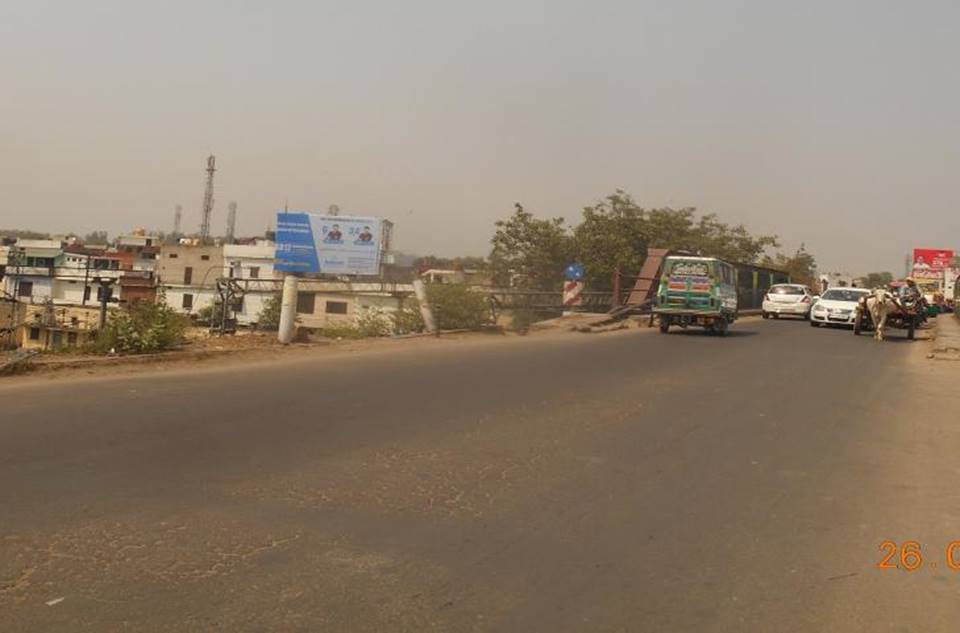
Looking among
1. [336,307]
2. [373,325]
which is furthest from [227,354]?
[336,307]

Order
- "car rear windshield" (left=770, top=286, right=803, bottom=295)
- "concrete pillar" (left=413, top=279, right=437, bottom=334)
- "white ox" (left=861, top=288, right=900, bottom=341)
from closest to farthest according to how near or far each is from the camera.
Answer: "concrete pillar" (left=413, top=279, right=437, bottom=334) → "white ox" (left=861, top=288, right=900, bottom=341) → "car rear windshield" (left=770, top=286, right=803, bottom=295)

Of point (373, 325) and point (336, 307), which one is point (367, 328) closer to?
point (373, 325)

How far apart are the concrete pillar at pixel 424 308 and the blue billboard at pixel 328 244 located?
31001mm

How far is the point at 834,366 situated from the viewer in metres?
14.9

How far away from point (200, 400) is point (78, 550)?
464cm

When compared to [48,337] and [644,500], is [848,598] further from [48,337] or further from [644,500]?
[48,337]

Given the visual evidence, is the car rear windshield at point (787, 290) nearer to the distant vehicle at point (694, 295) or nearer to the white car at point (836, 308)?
the white car at point (836, 308)

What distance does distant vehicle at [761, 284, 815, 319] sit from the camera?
102ft

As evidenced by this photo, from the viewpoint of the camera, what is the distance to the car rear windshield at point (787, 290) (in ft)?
103

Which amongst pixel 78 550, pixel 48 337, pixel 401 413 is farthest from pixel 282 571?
pixel 48 337

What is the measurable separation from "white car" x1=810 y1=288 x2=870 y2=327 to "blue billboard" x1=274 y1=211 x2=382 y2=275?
1151 inches

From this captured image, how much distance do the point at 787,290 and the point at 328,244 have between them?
1097 inches

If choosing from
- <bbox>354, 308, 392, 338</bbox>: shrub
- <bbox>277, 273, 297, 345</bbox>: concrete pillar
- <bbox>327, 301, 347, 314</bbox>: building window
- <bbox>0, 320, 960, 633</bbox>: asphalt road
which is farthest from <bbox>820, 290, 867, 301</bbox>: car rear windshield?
<bbox>327, 301, 347, 314</bbox>: building window
